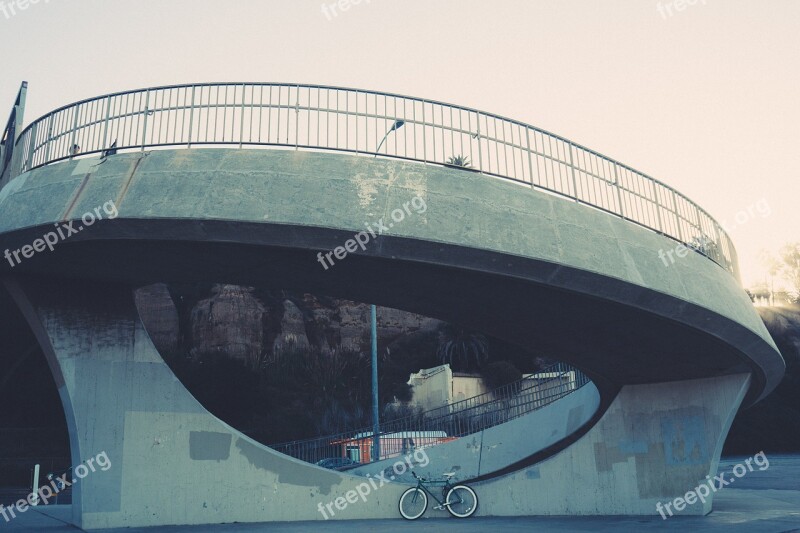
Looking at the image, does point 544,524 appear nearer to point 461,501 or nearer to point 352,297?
point 461,501

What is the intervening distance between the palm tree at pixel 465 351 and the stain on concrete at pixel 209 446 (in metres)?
47.7

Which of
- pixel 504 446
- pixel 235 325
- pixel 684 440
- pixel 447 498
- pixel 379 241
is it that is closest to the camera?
pixel 379 241

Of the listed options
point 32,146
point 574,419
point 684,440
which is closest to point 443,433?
point 574,419

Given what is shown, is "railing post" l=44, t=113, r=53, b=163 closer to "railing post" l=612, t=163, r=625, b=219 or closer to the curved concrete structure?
the curved concrete structure

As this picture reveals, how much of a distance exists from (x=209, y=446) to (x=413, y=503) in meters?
4.38

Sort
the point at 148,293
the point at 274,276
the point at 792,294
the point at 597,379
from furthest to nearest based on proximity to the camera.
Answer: the point at 792,294
the point at 148,293
the point at 597,379
the point at 274,276

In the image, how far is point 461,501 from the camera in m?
14.5

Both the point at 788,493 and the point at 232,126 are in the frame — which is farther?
the point at 788,493

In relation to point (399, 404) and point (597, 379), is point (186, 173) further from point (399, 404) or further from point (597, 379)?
point (399, 404)

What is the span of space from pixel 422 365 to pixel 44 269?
52730mm

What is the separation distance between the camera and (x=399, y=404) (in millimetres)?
53188

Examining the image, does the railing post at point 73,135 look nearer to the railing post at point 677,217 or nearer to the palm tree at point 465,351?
the railing post at point 677,217

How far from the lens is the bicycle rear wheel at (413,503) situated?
1405cm

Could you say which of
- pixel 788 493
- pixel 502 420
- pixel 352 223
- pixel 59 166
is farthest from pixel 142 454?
pixel 788 493
